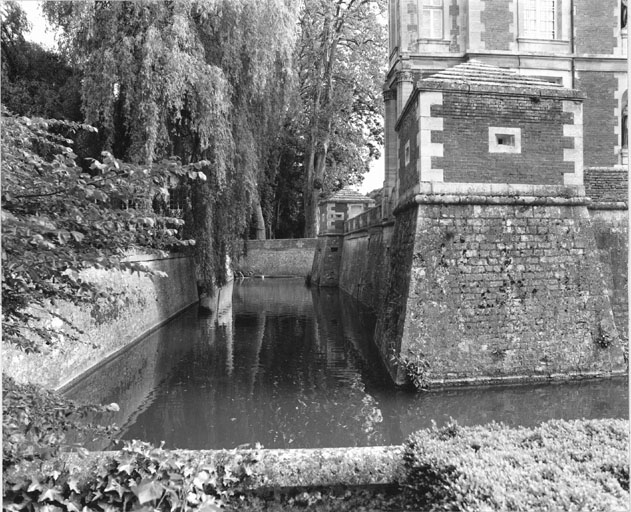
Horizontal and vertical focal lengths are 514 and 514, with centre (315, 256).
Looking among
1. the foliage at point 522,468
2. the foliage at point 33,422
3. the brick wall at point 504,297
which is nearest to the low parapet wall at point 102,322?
the foliage at point 33,422

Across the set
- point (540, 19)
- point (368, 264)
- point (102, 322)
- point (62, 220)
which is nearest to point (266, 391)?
point (102, 322)

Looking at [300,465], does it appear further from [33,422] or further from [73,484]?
[33,422]

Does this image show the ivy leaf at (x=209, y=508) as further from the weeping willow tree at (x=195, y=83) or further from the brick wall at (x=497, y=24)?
the brick wall at (x=497, y=24)

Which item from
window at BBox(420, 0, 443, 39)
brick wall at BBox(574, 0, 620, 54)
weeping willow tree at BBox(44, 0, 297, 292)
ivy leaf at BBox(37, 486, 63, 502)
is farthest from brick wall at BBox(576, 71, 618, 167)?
ivy leaf at BBox(37, 486, 63, 502)

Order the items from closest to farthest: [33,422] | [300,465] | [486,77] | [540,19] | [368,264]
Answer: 1. [33,422]
2. [300,465]
3. [486,77]
4. [540,19]
5. [368,264]

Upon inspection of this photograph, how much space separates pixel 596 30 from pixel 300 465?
17.0 m

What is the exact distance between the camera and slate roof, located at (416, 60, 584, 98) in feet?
26.6

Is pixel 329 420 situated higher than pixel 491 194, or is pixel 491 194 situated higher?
pixel 491 194

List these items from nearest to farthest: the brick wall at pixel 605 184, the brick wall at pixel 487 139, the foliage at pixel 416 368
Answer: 1. the foliage at pixel 416 368
2. the brick wall at pixel 487 139
3. the brick wall at pixel 605 184

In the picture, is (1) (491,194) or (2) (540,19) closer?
(1) (491,194)

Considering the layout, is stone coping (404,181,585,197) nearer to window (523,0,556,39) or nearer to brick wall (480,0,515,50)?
brick wall (480,0,515,50)

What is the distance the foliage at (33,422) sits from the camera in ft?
9.37

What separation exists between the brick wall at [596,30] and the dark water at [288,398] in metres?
11.6

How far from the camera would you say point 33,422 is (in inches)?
119
